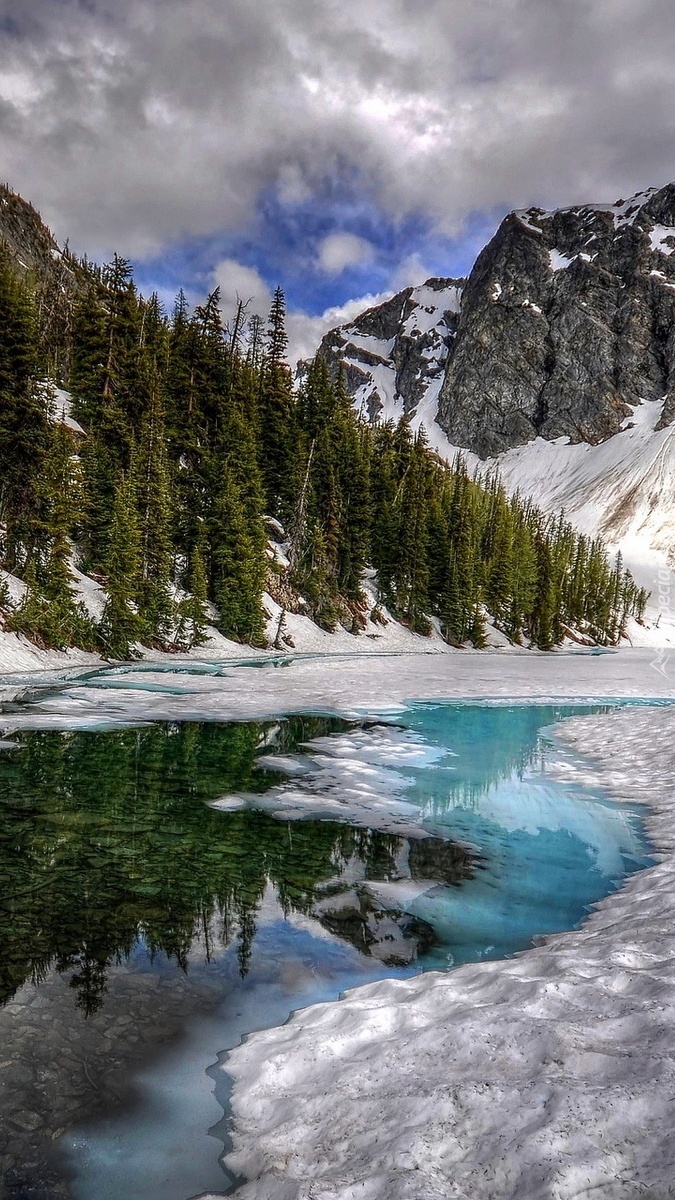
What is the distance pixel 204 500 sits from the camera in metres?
42.4

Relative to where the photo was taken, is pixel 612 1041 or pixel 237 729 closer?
pixel 612 1041

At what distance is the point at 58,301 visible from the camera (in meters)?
63.2

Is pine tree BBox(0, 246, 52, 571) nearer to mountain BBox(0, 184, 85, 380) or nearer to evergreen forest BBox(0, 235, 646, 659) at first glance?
evergreen forest BBox(0, 235, 646, 659)

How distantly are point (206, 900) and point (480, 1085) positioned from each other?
3823 millimetres

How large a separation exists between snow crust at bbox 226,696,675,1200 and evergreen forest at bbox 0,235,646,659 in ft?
76.8

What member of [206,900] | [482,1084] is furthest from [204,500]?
[482,1084]

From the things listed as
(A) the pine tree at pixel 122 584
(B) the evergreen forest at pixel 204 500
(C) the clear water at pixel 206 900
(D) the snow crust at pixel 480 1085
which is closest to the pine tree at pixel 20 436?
(B) the evergreen forest at pixel 204 500

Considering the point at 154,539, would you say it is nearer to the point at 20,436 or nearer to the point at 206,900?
the point at 20,436

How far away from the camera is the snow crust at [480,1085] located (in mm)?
2615

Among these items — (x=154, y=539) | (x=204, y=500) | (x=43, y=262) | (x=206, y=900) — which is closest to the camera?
(x=206, y=900)

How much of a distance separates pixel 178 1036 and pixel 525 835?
637 cm

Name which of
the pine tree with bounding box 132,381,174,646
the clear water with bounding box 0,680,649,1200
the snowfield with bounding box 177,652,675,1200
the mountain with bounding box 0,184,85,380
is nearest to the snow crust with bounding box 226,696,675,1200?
the snowfield with bounding box 177,652,675,1200

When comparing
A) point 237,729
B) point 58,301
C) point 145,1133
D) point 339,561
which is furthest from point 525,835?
point 58,301

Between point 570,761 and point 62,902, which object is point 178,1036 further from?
point 570,761
